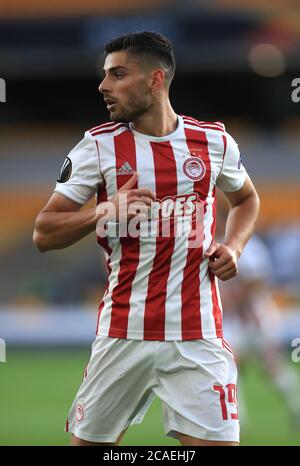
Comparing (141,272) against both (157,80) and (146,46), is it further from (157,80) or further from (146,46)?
(146,46)

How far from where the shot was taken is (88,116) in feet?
72.6

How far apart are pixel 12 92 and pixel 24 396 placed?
12.8 meters

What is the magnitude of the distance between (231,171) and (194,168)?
0.24 metres

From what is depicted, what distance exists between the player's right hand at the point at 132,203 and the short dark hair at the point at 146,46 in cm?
62

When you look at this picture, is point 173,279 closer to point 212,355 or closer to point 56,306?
point 212,355

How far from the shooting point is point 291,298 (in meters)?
17.2

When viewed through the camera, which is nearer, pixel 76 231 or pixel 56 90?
pixel 76 231

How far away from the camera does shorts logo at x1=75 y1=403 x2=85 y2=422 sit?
422 centimetres

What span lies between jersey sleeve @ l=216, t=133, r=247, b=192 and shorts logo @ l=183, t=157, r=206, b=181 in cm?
14

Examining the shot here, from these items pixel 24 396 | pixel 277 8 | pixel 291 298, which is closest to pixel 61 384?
pixel 24 396

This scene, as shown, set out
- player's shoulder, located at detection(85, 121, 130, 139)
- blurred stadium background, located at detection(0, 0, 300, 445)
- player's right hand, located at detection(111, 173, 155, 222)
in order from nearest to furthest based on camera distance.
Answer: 1. player's right hand, located at detection(111, 173, 155, 222)
2. player's shoulder, located at detection(85, 121, 130, 139)
3. blurred stadium background, located at detection(0, 0, 300, 445)

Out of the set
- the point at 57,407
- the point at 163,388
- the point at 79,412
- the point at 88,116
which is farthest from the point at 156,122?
the point at 88,116

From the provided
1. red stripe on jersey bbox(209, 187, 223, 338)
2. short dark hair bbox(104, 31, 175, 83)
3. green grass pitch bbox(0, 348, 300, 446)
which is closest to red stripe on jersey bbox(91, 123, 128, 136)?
short dark hair bbox(104, 31, 175, 83)

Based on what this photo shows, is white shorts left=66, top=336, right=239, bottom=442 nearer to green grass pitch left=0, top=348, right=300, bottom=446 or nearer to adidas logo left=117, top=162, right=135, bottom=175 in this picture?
adidas logo left=117, top=162, right=135, bottom=175
